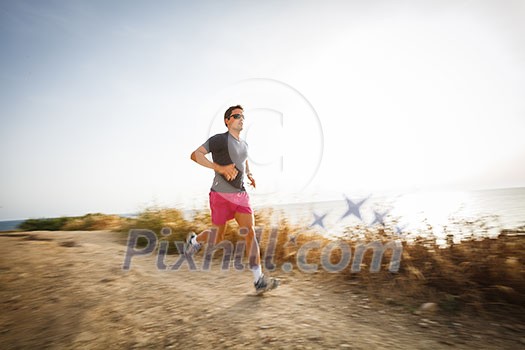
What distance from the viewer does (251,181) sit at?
3.95 m

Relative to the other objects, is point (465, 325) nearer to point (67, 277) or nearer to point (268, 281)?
point (268, 281)

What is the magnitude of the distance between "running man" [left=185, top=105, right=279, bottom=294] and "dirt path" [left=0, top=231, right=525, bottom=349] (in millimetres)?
452

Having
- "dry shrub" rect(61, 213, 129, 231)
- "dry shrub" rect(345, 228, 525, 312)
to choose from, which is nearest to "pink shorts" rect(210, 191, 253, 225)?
"dry shrub" rect(345, 228, 525, 312)

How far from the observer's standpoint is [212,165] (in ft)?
10.9

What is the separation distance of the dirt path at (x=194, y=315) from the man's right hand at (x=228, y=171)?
1.42 m

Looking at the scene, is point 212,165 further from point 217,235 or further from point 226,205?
point 217,235

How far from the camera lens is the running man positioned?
334 cm

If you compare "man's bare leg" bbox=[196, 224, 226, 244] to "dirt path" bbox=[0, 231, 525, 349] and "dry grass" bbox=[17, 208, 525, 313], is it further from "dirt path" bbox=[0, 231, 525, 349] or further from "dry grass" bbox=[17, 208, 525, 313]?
"dry grass" bbox=[17, 208, 525, 313]

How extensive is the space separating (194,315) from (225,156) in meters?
1.73

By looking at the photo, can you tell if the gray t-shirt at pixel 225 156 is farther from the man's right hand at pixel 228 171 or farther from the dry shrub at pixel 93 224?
the dry shrub at pixel 93 224

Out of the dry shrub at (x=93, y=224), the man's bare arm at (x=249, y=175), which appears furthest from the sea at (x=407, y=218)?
the dry shrub at (x=93, y=224)

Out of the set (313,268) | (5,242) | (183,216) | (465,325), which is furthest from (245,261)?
(5,242)

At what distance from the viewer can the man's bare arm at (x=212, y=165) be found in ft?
10.7

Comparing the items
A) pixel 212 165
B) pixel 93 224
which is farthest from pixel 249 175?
pixel 93 224
